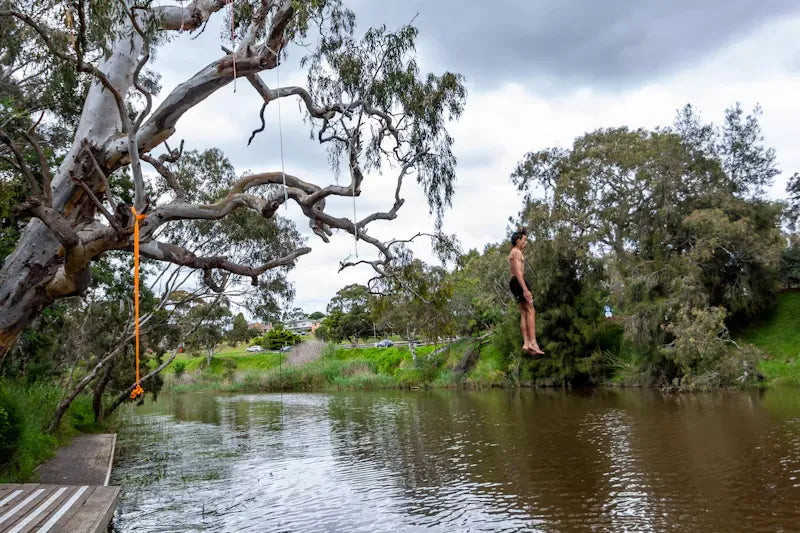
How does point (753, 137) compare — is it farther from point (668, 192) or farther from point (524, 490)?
point (524, 490)

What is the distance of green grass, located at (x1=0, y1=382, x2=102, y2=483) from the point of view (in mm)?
8008

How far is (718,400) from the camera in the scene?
1867cm

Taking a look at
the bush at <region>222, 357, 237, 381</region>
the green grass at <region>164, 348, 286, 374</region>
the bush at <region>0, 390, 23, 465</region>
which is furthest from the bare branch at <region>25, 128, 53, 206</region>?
the green grass at <region>164, 348, 286, 374</region>

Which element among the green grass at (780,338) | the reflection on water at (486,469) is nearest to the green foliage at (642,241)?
the green grass at (780,338)

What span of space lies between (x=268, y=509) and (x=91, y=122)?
18.3 ft

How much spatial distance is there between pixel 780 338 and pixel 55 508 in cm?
2559

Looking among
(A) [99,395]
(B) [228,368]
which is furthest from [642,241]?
(B) [228,368]

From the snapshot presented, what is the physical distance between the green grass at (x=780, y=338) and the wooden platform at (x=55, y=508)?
21.0 m

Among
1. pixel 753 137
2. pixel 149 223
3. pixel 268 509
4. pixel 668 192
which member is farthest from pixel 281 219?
pixel 753 137

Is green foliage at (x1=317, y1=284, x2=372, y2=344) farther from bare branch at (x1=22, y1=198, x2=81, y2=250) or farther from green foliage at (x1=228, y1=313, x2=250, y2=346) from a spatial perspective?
bare branch at (x1=22, y1=198, x2=81, y2=250)

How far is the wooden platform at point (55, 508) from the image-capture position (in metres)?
4.56

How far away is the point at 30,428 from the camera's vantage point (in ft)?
32.7

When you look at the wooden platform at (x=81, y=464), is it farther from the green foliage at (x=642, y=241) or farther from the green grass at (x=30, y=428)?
the green foliage at (x=642, y=241)

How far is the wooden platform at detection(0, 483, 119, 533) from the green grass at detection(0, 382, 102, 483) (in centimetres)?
241
